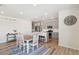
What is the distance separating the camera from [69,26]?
2541 millimetres

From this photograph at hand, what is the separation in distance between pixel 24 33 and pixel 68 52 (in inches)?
45.2

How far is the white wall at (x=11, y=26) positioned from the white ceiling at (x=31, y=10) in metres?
0.12

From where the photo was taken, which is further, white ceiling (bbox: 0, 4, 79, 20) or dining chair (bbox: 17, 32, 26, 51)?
dining chair (bbox: 17, 32, 26, 51)

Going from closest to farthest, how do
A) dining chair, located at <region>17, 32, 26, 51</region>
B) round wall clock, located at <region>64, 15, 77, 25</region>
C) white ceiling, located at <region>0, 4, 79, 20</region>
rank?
white ceiling, located at <region>0, 4, 79, 20</region>, dining chair, located at <region>17, 32, 26, 51</region>, round wall clock, located at <region>64, 15, 77, 25</region>

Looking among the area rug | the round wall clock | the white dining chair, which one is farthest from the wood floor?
the round wall clock

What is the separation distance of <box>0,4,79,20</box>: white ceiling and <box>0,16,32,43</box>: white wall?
116mm

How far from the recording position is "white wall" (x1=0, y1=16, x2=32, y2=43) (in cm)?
224

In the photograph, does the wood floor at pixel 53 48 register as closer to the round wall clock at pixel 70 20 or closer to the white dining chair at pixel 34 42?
the white dining chair at pixel 34 42

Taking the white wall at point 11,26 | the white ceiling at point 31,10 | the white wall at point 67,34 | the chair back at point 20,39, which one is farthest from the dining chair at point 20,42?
the white wall at point 67,34

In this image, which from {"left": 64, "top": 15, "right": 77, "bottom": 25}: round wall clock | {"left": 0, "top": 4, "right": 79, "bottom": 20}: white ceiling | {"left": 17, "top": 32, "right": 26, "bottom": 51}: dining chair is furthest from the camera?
{"left": 64, "top": 15, "right": 77, "bottom": 25}: round wall clock

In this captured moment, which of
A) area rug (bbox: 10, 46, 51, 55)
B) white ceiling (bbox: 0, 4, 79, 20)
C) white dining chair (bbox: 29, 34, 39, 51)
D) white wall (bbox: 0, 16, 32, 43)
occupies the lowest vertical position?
area rug (bbox: 10, 46, 51, 55)

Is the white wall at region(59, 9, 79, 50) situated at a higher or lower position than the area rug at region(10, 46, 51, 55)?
higher

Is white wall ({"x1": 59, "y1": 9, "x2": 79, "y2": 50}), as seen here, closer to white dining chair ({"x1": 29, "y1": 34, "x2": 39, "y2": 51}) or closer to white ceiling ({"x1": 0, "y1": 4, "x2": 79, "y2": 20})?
white ceiling ({"x1": 0, "y1": 4, "x2": 79, "y2": 20})
